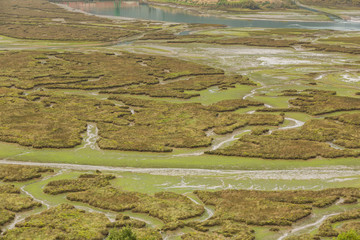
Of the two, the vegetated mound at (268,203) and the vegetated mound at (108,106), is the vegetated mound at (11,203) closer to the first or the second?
the vegetated mound at (108,106)

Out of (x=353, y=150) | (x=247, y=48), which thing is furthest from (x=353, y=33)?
(x=353, y=150)

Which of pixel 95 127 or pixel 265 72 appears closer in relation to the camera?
pixel 95 127

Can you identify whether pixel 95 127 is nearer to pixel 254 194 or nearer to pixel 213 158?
pixel 213 158

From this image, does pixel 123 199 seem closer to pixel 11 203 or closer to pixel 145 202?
pixel 145 202

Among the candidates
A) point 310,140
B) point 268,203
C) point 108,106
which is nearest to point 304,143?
point 310,140

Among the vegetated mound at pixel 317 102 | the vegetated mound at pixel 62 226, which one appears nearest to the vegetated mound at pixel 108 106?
the vegetated mound at pixel 317 102

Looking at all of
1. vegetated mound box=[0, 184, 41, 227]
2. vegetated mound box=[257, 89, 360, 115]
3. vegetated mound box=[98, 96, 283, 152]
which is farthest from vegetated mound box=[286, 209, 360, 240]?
vegetated mound box=[257, 89, 360, 115]
